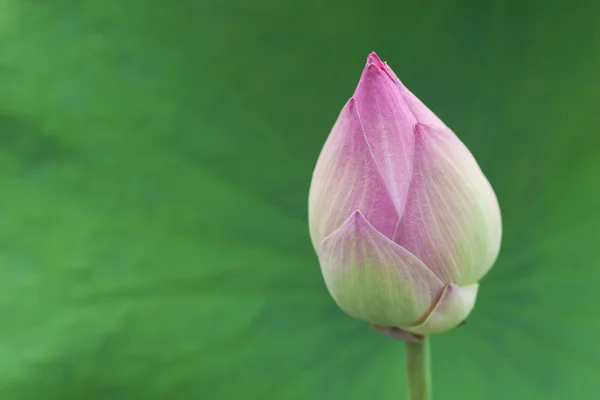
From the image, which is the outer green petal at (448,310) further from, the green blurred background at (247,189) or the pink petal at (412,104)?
the green blurred background at (247,189)

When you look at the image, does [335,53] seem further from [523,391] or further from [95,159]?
[523,391]

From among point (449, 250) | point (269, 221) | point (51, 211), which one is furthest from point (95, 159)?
point (449, 250)

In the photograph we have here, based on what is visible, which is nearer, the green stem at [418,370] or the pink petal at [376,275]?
the pink petal at [376,275]

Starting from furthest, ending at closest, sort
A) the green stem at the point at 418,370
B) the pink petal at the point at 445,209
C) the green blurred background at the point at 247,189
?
the green blurred background at the point at 247,189, the green stem at the point at 418,370, the pink petal at the point at 445,209

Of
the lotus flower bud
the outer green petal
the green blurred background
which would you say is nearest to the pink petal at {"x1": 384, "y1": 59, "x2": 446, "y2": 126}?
the lotus flower bud

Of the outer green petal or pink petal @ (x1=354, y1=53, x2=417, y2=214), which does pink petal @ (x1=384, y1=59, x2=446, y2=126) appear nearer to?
pink petal @ (x1=354, y1=53, x2=417, y2=214)

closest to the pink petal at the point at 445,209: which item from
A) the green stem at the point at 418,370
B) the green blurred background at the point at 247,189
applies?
the green stem at the point at 418,370

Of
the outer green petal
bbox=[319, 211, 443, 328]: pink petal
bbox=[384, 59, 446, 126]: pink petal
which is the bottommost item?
the outer green petal
